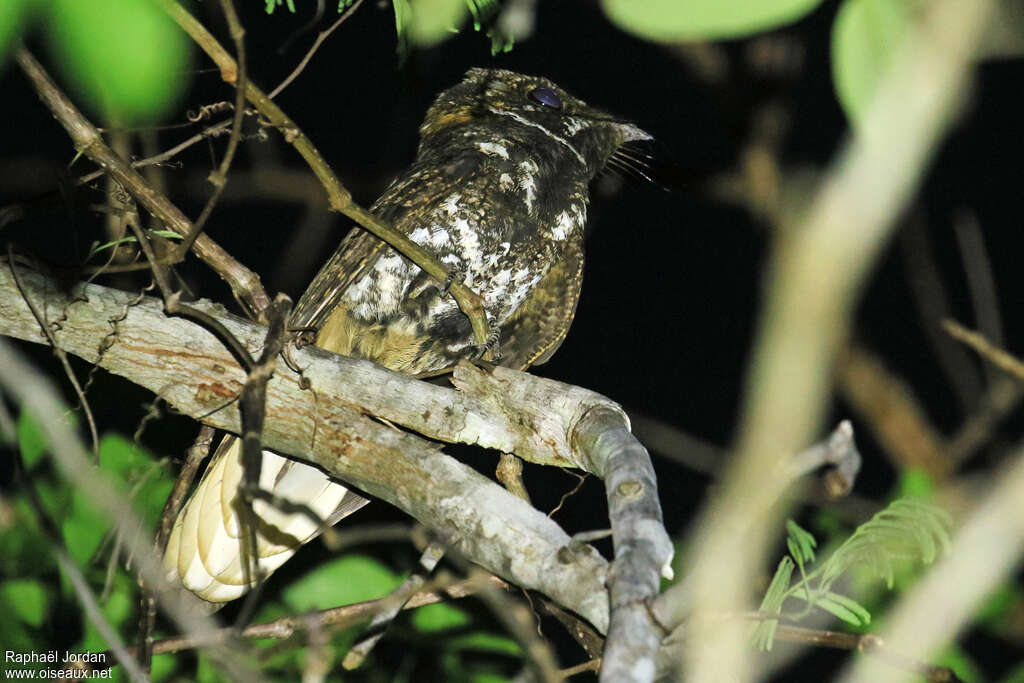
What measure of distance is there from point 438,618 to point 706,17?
276 cm

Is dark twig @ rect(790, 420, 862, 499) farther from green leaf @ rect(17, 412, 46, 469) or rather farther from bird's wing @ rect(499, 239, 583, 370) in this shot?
green leaf @ rect(17, 412, 46, 469)

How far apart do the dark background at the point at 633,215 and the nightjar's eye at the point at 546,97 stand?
0.95 ft

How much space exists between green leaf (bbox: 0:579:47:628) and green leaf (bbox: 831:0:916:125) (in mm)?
2762

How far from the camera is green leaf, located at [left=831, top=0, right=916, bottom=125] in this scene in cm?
71

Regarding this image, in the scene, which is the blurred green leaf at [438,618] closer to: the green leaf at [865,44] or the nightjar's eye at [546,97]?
the nightjar's eye at [546,97]

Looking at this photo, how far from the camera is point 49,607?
282 centimetres

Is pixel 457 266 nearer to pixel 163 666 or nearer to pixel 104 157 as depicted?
pixel 104 157

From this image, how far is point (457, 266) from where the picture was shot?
2.82 meters

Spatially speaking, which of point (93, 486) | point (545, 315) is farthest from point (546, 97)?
point (93, 486)

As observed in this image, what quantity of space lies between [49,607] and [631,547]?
7.04ft

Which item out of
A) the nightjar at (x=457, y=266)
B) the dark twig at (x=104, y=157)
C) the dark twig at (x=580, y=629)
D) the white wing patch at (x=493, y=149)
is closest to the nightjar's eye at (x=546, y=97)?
the nightjar at (x=457, y=266)

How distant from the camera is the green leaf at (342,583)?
3.13 m

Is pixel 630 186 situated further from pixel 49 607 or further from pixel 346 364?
pixel 49 607

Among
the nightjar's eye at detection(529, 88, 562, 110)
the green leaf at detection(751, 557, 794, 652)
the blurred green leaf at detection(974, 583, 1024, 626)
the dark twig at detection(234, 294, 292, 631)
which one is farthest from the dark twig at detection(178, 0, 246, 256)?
the blurred green leaf at detection(974, 583, 1024, 626)
